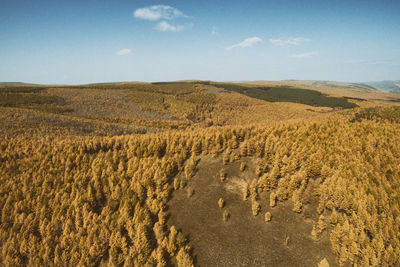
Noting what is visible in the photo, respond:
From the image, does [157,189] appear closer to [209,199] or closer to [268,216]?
[209,199]

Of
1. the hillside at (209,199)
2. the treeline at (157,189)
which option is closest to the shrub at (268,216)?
the hillside at (209,199)

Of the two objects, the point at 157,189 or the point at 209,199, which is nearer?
the point at 209,199

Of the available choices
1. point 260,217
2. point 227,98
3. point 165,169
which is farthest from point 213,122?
point 260,217

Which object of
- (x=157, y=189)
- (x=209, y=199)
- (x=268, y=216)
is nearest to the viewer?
(x=268, y=216)

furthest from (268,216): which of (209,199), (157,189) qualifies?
→ (157,189)

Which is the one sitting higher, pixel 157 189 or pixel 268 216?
pixel 157 189

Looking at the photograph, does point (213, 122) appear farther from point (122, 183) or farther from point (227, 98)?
point (122, 183)

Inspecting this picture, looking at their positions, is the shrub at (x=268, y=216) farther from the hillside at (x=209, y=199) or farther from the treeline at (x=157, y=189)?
the treeline at (x=157, y=189)
